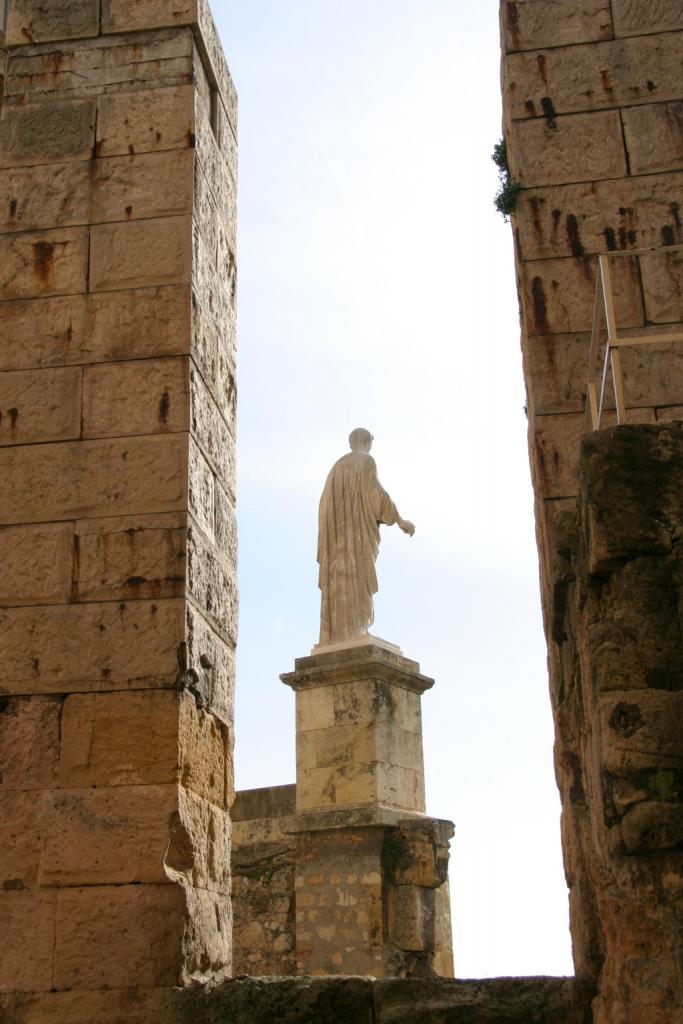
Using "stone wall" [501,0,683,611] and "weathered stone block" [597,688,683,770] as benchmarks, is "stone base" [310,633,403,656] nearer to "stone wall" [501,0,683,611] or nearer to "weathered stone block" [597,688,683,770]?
"stone wall" [501,0,683,611]

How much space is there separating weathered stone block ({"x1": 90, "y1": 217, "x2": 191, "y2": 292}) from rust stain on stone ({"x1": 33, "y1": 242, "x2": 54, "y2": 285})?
0.64ft

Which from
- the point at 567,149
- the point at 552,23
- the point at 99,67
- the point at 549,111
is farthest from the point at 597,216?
the point at 99,67

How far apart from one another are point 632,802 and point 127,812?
228 centimetres

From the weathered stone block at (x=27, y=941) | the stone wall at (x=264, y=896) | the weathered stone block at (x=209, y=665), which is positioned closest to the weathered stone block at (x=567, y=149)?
the weathered stone block at (x=209, y=665)

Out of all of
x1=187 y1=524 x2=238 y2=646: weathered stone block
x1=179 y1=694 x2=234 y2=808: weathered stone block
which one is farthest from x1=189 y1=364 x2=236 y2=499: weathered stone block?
x1=179 y1=694 x2=234 y2=808: weathered stone block

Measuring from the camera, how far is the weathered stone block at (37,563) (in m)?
5.16

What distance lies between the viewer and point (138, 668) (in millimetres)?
4957

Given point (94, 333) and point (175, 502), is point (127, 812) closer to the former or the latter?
point (175, 502)

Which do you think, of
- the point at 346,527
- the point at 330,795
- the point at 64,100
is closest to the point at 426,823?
the point at 330,795

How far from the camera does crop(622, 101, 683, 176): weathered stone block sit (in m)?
5.77

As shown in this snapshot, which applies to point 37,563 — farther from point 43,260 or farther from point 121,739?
point 43,260

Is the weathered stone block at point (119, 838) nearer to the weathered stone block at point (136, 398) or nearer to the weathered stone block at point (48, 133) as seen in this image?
the weathered stone block at point (136, 398)

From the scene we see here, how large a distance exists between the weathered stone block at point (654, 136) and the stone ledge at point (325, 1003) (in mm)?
3608

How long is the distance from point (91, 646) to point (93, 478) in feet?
2.40
